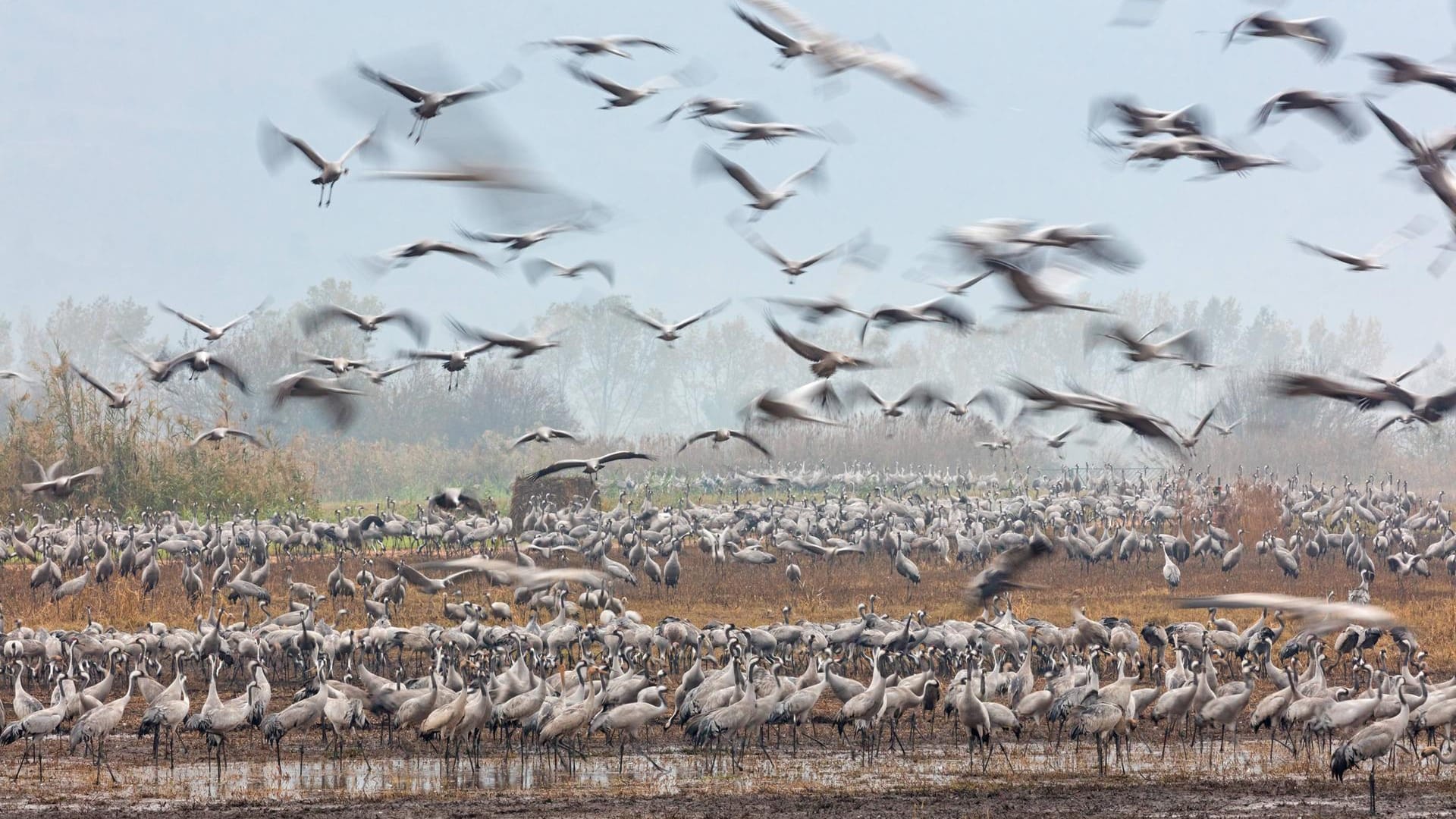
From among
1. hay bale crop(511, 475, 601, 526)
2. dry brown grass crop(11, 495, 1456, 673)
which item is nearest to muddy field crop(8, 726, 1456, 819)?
dry brown grass crop(11, 495, 1456, 673)

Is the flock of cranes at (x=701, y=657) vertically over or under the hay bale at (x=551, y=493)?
under

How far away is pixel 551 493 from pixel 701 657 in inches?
867

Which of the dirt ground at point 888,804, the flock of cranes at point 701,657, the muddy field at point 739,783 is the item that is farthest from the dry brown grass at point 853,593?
the dirt ground at point 888,804

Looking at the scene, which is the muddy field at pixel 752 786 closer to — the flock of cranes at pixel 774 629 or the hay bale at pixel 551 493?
the flock of cranes at pixel 774 629

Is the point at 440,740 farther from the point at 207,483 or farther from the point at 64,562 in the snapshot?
the point at 207,483

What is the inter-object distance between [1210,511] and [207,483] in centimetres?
2645

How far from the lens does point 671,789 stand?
13.9m

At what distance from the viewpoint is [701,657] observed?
21156mm

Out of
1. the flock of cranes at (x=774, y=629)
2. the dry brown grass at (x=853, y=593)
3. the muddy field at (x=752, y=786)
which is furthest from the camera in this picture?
the dry brown grass at (x=853, y=593)

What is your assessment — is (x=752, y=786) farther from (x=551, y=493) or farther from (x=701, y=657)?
(x=551, y=493)

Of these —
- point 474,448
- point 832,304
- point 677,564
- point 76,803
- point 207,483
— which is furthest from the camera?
point 474,448

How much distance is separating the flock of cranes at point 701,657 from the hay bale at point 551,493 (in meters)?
4.45

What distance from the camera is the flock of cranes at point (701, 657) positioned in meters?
15.1

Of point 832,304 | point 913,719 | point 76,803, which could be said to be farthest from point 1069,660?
point 76,803
